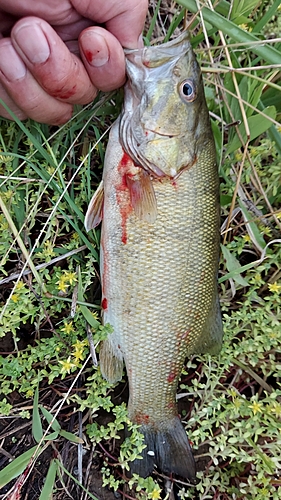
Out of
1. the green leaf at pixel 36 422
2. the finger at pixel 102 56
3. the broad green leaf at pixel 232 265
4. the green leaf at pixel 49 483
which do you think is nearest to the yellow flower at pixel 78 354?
the green leaf at pixel 36 422

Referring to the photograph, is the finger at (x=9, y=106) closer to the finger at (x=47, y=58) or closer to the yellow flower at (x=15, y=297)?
the finger at (x=47, y=58)

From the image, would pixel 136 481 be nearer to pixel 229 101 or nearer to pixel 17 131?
pixel 17 131

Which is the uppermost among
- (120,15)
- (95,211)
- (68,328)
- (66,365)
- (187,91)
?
(120,15)

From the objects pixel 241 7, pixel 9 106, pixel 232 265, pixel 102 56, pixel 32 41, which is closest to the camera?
pixel 32 41

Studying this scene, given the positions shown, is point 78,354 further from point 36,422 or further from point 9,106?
point 9,106

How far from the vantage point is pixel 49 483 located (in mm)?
1698

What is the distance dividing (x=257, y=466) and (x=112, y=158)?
1.47 metres

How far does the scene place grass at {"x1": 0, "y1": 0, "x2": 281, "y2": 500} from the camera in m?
1.81

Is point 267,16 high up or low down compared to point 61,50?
up

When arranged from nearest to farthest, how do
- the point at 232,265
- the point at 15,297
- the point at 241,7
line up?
the point at 15,297
the point at 241,7
the point at 232,265

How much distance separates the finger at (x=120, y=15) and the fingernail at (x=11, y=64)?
28 centimetres

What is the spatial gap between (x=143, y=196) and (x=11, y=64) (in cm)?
64

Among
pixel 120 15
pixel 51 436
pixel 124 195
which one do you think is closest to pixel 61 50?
pixel 120 15

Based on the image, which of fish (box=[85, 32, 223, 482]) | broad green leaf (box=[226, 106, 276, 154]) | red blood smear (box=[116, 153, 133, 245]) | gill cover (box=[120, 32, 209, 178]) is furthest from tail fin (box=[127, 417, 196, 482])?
broad green leaf (box=[226, 106, 276, 154])
